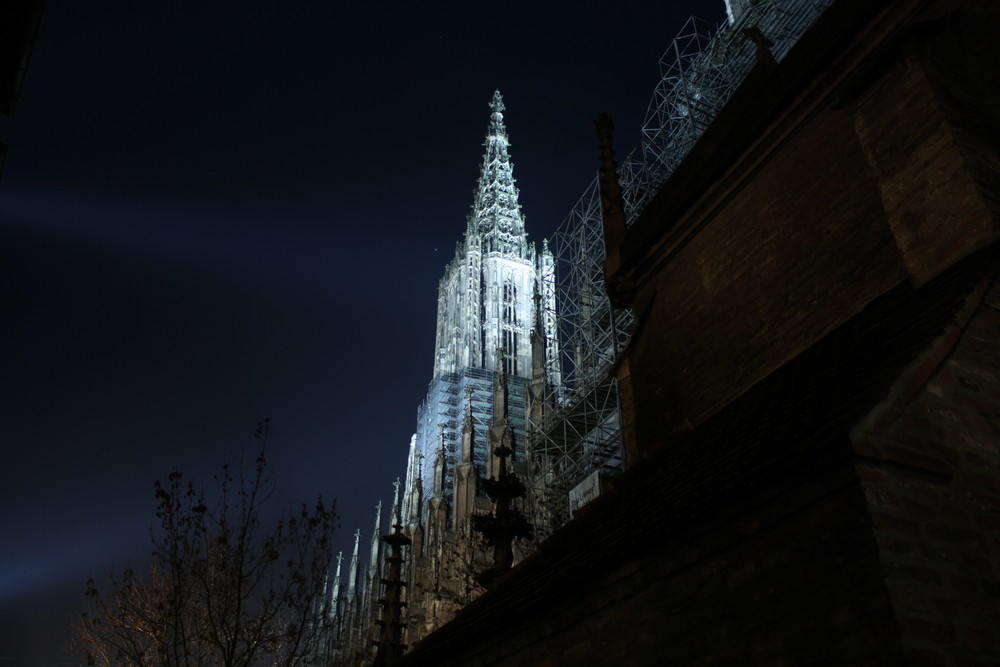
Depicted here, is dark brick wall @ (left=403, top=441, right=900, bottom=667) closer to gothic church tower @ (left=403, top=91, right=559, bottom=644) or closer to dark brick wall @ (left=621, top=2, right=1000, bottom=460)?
dark brick wall @ (left=621, top=2, right=1000, bottom=460)

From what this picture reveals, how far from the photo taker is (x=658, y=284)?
1137cm

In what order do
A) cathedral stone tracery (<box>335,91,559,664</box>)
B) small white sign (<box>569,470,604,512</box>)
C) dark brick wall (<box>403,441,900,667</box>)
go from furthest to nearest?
cathedral stone tracery (<box>335,91,559,664</box>), small white sign (<box>569,470,604,512</box>), dark brick wall (<box>403,441,900,667</box>)

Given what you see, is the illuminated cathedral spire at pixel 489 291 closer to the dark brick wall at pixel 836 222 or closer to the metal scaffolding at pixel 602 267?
the metal scaffolding at pixel 602 267

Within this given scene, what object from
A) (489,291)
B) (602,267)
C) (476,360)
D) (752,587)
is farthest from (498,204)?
(752,587)

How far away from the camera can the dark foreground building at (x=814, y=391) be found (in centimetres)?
387

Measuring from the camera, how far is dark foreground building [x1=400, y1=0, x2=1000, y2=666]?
387 cm

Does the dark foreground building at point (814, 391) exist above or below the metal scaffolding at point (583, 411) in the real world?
below

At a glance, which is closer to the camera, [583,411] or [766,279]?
[766,279]

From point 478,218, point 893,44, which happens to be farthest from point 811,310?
point 478,218

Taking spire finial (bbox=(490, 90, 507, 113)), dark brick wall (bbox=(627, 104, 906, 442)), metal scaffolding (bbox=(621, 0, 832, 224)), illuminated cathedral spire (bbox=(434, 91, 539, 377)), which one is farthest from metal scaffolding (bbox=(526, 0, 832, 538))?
spire finial (bbox=(490, 90, 507, 113))

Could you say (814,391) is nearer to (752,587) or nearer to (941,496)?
(941,496)

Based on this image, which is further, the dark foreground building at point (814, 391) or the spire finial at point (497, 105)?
the spire finial at point (497, 105)

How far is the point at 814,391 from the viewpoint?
536cm

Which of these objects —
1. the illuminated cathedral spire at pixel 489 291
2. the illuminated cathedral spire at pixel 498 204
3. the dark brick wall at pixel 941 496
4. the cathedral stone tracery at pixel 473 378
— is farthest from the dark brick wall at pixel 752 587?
the illuminated cathedral spire at pixel 498 204
